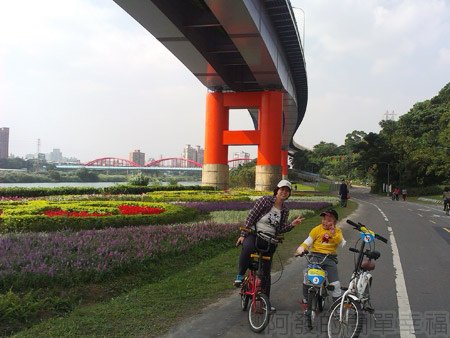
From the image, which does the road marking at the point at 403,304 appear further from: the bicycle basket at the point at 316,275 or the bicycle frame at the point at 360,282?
the bicycle basket at the point at 316,275

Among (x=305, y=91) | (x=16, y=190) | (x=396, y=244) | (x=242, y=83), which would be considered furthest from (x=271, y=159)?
(x=396, y=244)

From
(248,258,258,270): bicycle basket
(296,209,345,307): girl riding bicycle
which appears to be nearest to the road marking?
(296,209,345,307): girl riding bicycle

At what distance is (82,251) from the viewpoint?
22.5ft

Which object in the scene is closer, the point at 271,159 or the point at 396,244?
the point at 396,244

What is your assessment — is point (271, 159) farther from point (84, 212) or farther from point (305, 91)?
point (84, 212)

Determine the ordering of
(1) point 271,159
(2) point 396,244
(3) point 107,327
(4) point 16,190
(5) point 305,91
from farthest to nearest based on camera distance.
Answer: (5) point 305,91 → (1) point 271,159 → (4) point 16,190 → (2) point 396,244 → (3) point 107,327

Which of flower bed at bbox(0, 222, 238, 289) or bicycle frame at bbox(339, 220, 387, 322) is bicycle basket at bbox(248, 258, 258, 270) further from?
flower bed at bbox(0, 222, 238, 289)

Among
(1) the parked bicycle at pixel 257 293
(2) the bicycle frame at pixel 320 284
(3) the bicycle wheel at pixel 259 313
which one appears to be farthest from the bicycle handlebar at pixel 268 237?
(3) the bicycle wheel at pixel 259 313

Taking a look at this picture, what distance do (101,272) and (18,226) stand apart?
18.1ft

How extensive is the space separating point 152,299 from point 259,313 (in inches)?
66.9

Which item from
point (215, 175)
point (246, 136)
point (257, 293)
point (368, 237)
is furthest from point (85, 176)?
point (368, 237)

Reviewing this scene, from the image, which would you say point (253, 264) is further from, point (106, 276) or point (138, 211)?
point (138, 211)

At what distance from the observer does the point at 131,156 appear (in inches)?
3280

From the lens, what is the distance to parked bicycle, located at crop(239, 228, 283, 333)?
4.60 m
